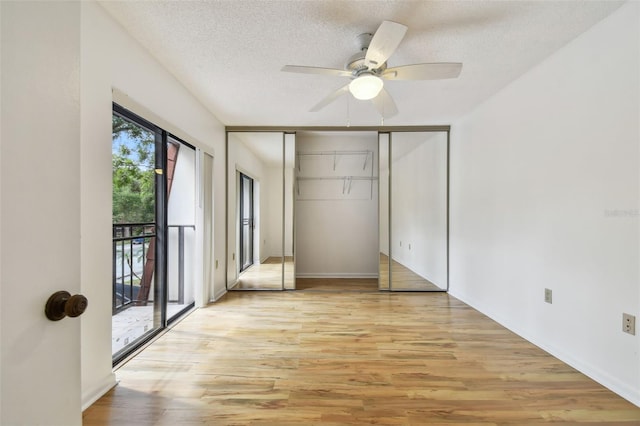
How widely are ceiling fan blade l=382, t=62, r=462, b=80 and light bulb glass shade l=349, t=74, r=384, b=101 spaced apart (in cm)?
13

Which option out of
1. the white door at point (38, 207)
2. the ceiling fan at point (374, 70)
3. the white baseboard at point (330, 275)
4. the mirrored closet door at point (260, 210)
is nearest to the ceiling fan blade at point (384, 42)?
the ceiling fan at point (374, 70)

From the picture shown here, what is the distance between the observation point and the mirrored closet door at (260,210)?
425 cm

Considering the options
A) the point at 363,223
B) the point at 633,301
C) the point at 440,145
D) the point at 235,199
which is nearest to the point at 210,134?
the point at 235,199

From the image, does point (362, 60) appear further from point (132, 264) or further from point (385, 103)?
point (132, 264)

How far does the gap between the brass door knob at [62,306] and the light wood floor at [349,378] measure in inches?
52.4

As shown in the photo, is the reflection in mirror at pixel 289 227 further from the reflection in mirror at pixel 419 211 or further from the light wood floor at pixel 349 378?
the reflection in mirror at pixel 419 211

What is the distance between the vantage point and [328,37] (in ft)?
6.79

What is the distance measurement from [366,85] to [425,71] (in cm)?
41

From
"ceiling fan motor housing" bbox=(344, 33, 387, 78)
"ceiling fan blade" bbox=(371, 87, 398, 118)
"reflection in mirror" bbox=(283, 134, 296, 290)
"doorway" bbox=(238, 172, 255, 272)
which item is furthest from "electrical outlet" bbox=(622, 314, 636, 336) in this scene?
"doorway" bbox=(238, 172, 255, 272)

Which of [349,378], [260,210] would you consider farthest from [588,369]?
[260,210]

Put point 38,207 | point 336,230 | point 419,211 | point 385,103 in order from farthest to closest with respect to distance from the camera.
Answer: point 336,230, point 419,211, point 385,103, point 38,207

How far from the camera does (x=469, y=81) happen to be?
2727 mm

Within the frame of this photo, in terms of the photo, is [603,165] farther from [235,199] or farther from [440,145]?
[235,199]

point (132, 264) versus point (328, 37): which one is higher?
point (328, 37)
